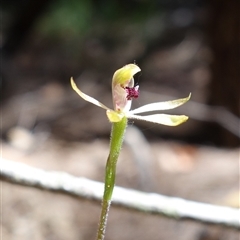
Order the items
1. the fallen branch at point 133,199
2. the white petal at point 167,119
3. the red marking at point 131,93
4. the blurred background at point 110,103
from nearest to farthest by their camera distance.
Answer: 1. the white petal at point 167,119
2. the red marking at point 131,93
3. the fallen branch at point 133,199
4. the blurred background at point 110,103

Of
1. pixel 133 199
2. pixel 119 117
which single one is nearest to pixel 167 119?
pixel 119 117

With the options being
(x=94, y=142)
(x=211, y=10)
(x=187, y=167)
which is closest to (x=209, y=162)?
(x=187, y=167)

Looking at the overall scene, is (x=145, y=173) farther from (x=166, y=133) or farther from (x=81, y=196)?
(x=166, y=133)

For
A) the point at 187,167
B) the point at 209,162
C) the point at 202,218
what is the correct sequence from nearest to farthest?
the point at 202,218, the point at 209,162, the point at 187,167

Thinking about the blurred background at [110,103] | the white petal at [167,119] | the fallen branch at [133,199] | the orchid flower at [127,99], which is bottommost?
the fallen branch at [133,199]

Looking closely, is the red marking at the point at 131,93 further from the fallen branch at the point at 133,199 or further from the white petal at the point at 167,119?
the fallen branch at the point at 133,199

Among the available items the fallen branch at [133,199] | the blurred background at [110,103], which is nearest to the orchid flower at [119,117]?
the blurred background at [110,103]

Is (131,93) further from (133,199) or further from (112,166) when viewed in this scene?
(133,199)
